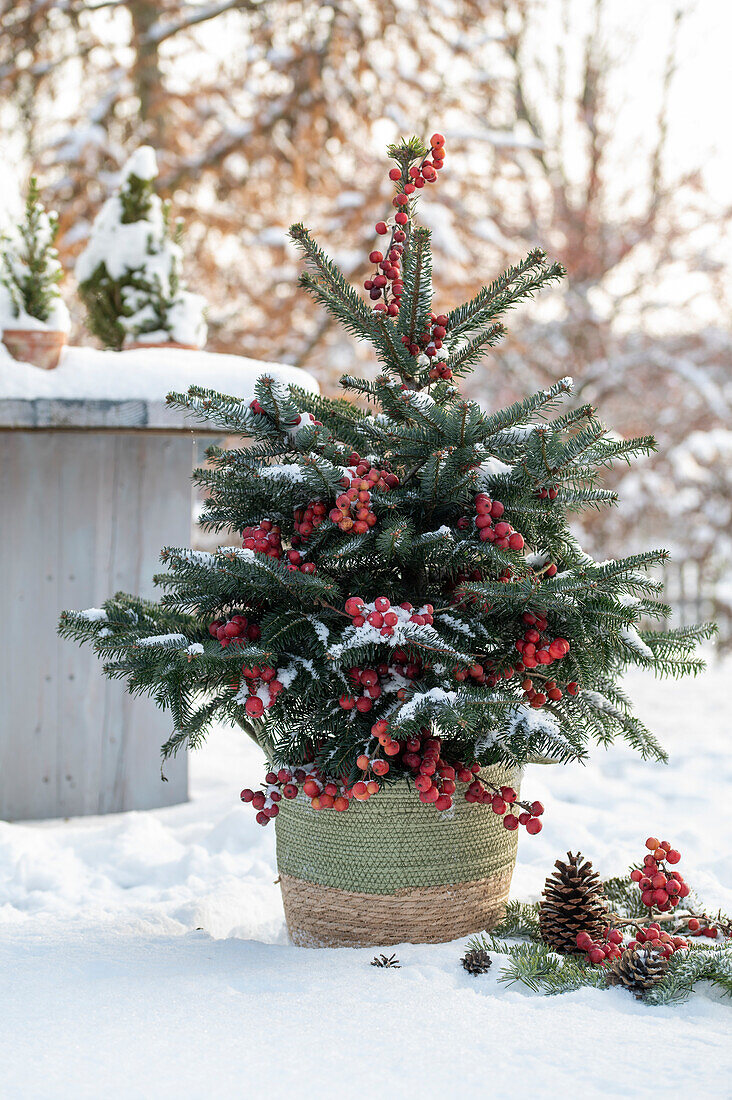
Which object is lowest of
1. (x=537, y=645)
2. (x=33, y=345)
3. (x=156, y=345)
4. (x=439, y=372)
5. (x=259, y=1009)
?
(x=259, y=1009)

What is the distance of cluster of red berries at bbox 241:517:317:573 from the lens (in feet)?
7.14

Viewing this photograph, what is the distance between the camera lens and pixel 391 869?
221 cm

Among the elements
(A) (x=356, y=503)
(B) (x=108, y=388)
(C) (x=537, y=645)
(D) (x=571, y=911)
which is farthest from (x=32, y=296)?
(D) (x=571, y=911)

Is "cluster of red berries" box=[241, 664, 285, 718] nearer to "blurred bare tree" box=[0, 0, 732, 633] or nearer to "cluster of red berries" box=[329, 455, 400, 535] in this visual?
"cluster of red berries" box=[329, 455, 400, 535]

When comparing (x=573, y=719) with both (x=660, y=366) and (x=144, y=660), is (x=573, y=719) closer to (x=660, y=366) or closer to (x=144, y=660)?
(x=144, y=660)

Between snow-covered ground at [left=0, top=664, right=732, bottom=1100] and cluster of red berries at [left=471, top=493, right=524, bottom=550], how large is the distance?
0.92 meters

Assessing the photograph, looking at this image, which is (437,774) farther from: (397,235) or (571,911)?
(397,235)

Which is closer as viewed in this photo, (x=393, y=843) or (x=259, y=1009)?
(x=259, y=1009)

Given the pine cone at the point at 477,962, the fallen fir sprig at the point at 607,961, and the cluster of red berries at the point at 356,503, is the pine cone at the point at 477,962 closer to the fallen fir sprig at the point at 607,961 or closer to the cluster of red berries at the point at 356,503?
the fallen fir sprig at the point at 607,961

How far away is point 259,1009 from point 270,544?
97 cm

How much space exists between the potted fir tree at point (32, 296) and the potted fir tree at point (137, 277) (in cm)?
52

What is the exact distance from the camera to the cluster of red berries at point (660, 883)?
229 centimetres

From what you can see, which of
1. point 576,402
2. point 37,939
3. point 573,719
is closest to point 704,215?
point 576,402

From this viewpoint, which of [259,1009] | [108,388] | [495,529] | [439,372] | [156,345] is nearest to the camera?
[259,1009]
